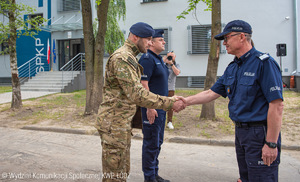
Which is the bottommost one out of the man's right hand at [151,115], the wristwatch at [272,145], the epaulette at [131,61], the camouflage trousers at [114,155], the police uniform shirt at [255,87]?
the camouflage trousers at [114,155]

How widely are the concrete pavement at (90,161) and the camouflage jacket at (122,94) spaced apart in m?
1.61

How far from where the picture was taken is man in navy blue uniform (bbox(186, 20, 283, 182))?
7.64ft

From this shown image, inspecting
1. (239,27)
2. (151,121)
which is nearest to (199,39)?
(151,121)

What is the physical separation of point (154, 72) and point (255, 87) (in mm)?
1585

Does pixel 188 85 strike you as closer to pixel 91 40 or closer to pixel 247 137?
pixel 91 40

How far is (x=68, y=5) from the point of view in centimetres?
1978

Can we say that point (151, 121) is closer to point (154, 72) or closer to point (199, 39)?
point (154, 72)

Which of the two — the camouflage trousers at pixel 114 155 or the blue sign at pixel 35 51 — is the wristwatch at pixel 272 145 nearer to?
the camouflage trousers at pixel 114 155

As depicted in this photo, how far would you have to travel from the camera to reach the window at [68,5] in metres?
19.5

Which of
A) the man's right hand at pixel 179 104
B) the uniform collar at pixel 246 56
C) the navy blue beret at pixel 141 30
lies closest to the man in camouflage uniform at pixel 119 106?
the navy blue beret at pixel 141 30

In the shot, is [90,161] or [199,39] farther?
[199,39]

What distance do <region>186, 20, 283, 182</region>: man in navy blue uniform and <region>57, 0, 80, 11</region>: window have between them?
1888 centimetres

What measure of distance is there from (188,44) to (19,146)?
12.6 m

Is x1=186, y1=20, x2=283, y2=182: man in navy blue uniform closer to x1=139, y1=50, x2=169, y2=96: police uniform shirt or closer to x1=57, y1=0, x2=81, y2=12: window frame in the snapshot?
x1=139, y1=50, x2=169, y2=96: police uniform shirt
